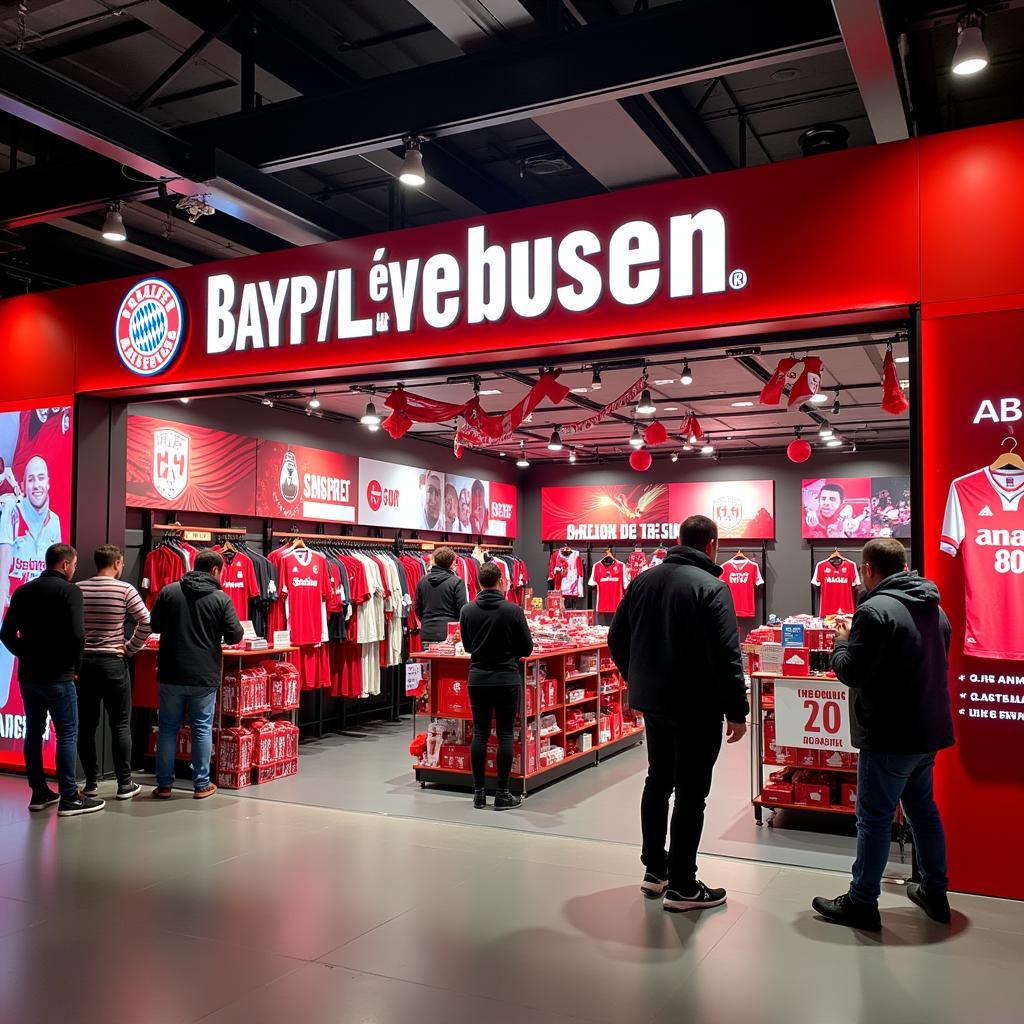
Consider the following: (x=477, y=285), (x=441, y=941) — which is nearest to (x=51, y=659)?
(x=441, y=941)

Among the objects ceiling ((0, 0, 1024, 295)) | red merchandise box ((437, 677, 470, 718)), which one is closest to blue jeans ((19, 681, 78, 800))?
red merchandise box ((437, 677, 470, 718))

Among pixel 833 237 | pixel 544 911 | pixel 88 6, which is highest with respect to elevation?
pixel 88 6

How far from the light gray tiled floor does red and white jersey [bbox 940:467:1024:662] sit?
1274 mm

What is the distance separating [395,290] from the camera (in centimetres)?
614

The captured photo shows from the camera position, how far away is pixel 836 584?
1367cm

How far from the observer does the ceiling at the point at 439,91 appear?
4.63 meters

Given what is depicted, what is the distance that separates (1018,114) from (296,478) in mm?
7597

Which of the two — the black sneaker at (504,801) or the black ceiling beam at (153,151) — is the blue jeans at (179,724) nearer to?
the black sneaker at (504,801)

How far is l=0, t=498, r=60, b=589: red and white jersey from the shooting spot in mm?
7301

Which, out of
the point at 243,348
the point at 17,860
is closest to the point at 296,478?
the point at 243,348

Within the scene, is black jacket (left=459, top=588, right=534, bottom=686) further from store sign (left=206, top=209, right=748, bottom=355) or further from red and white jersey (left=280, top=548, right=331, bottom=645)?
red and white jersey (left=280, top=548, right=331, bottom=645)

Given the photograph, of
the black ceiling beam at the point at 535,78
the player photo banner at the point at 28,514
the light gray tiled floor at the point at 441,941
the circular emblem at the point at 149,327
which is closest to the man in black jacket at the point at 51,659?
the light gray tiled floor at the point at 441,941

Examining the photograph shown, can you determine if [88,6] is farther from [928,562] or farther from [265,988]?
[928,562]

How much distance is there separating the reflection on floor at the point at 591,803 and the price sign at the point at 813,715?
0.59 meters
